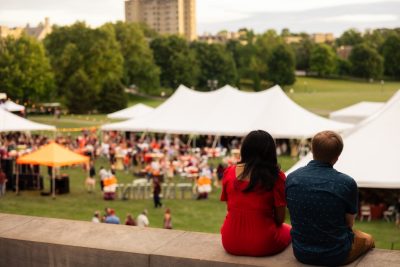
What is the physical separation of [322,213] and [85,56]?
64.9 meters

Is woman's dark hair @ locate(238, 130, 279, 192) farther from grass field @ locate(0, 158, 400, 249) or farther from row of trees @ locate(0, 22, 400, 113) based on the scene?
row of trees @ locate(0, 22, 400, 113)

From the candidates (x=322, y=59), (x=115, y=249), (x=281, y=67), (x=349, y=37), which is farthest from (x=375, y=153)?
(x=349, y=37)

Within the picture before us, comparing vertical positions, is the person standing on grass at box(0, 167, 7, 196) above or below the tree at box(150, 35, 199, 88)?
below

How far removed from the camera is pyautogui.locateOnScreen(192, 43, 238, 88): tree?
85.5m

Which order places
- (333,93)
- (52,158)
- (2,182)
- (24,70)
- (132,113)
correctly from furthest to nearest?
(333,93) → (24,70) → (132,113) → (2,182) → (52,158)

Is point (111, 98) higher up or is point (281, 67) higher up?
point (281, 67)

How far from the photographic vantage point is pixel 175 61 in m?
80.2

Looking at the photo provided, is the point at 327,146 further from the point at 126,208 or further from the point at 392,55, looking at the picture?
the point at 392,55

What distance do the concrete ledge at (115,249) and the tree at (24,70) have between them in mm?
55323

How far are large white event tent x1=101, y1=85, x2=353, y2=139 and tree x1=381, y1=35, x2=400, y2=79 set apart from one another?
83.4 meters

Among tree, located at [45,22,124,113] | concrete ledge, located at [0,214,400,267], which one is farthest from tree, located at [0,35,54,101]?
concrete ledge, located at [0,214,400,267]

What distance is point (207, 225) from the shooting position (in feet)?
48.8

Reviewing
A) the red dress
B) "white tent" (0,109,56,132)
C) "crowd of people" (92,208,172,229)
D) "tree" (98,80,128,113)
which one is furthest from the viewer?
"tree" (98,80,128,113)

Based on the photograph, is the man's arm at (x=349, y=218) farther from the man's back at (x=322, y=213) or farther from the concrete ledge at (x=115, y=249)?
the concrete ledge at (x=115, y=249)
